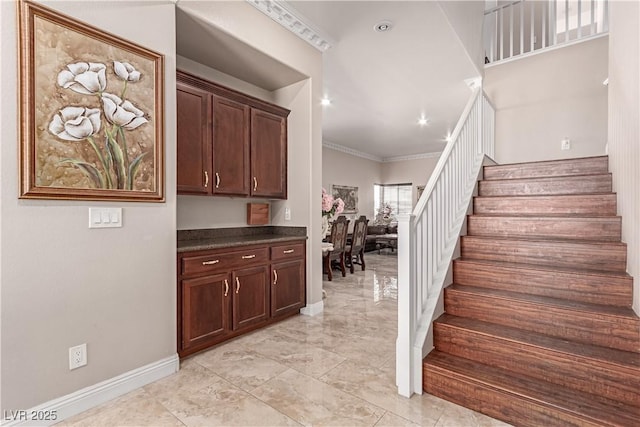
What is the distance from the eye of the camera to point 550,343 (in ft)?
6.03

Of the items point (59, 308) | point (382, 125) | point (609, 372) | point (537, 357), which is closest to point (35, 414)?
point (59, 308)

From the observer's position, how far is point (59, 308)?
A: 176 cm

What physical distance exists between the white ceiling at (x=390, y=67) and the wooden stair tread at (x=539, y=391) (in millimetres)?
3066

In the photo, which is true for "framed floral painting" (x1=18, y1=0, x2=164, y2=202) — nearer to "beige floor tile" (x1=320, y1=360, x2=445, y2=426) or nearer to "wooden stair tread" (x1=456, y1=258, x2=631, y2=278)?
"beige floor tile" (x1=320, y1=360, x2=445, y2=426)

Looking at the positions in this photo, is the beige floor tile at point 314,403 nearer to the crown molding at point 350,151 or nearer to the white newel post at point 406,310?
the white newel post at point 406,310

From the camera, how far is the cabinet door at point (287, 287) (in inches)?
126

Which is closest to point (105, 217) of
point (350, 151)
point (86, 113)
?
point (86, 113)

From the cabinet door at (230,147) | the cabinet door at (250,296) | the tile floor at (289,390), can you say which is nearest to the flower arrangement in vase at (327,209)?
the cabinet door at (230,147)

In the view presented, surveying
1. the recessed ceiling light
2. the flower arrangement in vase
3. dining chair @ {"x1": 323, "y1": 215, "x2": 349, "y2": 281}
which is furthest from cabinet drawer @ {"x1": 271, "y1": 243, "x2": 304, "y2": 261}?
the recessed ceiling light

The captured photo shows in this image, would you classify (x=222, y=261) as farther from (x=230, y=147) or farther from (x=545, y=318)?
(x=545, y=318)

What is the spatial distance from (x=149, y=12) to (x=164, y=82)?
441 millimetres

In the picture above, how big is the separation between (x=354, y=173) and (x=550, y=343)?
317 inches

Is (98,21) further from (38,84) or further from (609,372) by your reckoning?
(609,372)

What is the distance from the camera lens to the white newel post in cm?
194
